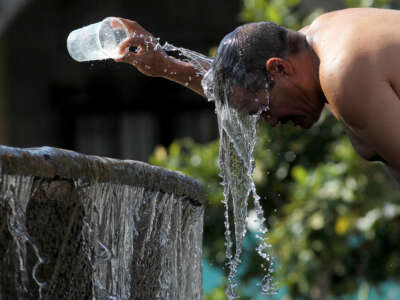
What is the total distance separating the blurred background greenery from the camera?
5.41 m

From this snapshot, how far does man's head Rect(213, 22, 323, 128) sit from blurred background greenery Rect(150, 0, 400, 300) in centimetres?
230

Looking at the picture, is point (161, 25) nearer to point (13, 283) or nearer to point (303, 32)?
point (303, 32)

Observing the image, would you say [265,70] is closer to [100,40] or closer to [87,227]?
[100,40]

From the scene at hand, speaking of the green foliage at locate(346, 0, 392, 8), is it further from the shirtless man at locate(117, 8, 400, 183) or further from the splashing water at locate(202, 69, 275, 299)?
the shirtless man at locate(117, 8, 400, 183)

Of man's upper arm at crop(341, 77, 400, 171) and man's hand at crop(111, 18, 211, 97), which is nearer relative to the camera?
man's upper arm at crop(341, 77, 400, 171)

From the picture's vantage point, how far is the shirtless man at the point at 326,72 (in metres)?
2.69

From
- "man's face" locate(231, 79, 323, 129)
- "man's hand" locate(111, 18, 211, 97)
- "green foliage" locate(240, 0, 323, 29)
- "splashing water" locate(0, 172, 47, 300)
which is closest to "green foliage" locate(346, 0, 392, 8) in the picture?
"green foliage" locate(240, 0, 323, 29)

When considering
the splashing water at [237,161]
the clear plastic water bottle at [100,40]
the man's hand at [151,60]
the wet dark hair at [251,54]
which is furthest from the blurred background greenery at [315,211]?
the wet dark hair at [251,54]

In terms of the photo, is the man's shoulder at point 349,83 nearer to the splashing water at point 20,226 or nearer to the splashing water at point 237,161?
the splashing water at point 237,161

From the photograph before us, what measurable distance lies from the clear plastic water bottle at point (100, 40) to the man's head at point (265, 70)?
1.26ft

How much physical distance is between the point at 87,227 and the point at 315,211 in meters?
3.21

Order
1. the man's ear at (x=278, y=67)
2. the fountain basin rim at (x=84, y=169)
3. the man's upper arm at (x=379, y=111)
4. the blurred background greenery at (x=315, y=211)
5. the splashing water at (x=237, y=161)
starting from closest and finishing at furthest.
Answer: the fountain basin rim at (x=84, y=169), the man's upper arm at (x=379, y=111), the man's ear at (x=278, y=67), the splashing water at (x=237, y=161), the blurred background greenery at (x=315, y=211)

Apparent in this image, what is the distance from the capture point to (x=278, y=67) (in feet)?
9.60

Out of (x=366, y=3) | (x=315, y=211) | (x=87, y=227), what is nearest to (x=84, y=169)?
(x=87, y=227)
